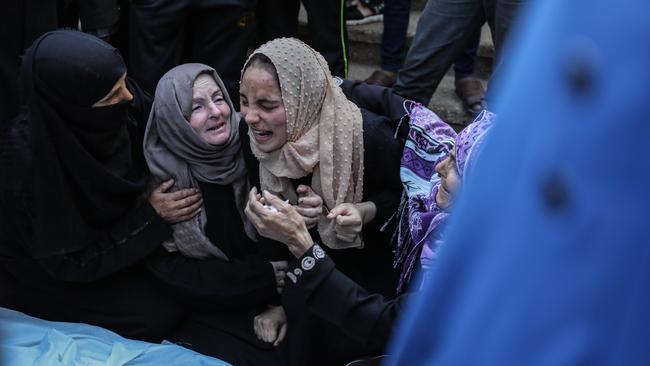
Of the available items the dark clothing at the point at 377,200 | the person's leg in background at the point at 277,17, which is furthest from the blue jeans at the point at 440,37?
the dark clothing at the point at 377,200

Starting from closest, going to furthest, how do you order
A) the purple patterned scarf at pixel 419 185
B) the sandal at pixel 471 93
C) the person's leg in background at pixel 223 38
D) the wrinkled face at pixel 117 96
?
the purple patterned scarf at pixel 419 185 → the wrinkled face at pixel 117 96 → the person's leg in background at pixel 223 38 → the sandal at pixel 471 93

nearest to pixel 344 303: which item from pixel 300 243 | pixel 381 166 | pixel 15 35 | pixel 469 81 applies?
pixel 300 243

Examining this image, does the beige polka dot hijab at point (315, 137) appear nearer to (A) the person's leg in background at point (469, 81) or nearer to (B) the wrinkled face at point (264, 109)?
(B) the wrinkled face at point (264, 109)

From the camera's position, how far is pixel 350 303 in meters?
1.92

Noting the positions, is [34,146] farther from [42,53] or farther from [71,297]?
[71,297]

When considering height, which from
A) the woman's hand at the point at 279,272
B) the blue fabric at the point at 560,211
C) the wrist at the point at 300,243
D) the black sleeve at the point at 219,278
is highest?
the blue fabric at the point at 560,211

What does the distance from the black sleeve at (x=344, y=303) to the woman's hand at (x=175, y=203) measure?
2.17ft

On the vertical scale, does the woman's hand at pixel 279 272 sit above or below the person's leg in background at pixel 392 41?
below

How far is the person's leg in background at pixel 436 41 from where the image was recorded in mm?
3248

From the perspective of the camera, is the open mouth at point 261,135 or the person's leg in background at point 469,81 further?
the person's leg in background at point 469,81

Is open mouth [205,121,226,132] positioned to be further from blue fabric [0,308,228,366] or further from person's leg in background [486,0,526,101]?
person's leg in background [486,0,526,101]

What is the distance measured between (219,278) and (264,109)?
0.61 m

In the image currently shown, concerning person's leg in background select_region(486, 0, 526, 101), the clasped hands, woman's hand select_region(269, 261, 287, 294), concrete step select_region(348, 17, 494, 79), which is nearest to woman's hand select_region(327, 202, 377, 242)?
the clasped hands

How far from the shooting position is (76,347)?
2361 mm
